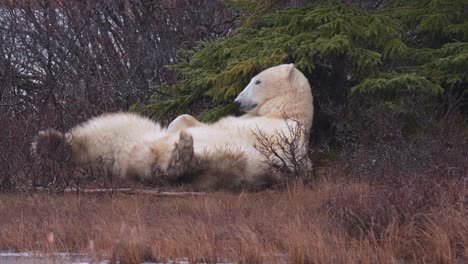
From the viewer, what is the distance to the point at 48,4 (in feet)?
49.3

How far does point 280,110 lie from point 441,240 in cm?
430

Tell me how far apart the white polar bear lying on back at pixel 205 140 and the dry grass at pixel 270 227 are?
2.82 feet

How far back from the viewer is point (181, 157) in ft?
27.8

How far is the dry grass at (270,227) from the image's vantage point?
19.6 feet

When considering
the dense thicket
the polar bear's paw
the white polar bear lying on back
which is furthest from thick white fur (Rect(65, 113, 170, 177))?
the dense thicket

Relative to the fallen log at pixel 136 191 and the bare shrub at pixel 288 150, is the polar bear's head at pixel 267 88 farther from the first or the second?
the fallen log at pixel 136 191

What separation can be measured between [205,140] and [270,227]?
2635 millimetres

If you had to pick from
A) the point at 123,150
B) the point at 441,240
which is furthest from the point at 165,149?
the point at 441,240

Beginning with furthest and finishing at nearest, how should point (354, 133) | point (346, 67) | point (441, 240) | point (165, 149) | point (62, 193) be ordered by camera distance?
point (346, 67), point (354, 133), point (165, 149), point (62, 193), point (441, 240)

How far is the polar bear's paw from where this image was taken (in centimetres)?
833

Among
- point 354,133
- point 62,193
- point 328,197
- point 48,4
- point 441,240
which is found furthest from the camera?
point 48,4

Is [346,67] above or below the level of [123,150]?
above

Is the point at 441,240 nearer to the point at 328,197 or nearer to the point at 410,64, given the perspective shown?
the point at 328,197

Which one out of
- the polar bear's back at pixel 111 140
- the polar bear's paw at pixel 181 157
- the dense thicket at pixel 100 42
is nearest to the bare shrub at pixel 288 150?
the polar bear's paw at pixel 181 157
